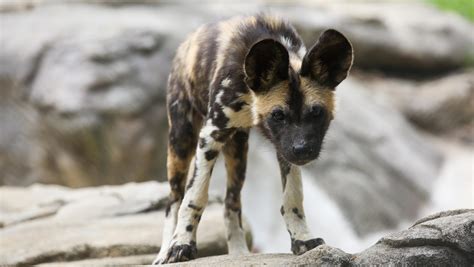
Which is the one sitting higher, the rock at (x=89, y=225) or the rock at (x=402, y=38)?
the rock at (x=402, y=38)

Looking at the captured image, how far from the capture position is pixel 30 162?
11.5 m

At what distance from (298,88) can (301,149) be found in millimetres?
341

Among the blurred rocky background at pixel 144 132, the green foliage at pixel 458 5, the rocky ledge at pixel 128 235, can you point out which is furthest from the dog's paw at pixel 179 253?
the green foliage at pixel 458 5

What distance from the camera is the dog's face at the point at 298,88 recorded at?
456 centimetres

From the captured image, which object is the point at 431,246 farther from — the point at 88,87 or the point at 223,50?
the point at 88,87

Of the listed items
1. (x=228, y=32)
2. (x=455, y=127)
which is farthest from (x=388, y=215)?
(x=228, y=32)

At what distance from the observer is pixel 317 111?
461cm

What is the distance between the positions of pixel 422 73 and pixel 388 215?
185 inches

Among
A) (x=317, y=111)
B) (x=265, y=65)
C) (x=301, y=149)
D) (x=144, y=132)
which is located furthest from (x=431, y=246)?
(x=144, y=132)

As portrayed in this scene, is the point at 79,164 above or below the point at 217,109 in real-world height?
above

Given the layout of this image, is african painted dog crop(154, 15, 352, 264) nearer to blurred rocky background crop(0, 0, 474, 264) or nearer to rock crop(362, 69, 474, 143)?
blurred rocky background crop(0, 0, 474, 264)

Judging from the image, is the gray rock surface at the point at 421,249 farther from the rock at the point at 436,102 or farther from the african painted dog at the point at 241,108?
the rock at the point at 436,102

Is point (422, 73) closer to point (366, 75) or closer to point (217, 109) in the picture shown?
point (366, 75)

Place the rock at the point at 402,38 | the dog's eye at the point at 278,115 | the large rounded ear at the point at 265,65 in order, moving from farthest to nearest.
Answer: the rock at the point at 402,38 → the dog's eye at the point at 278,115 → the large rounded ear at the point at 265,65
